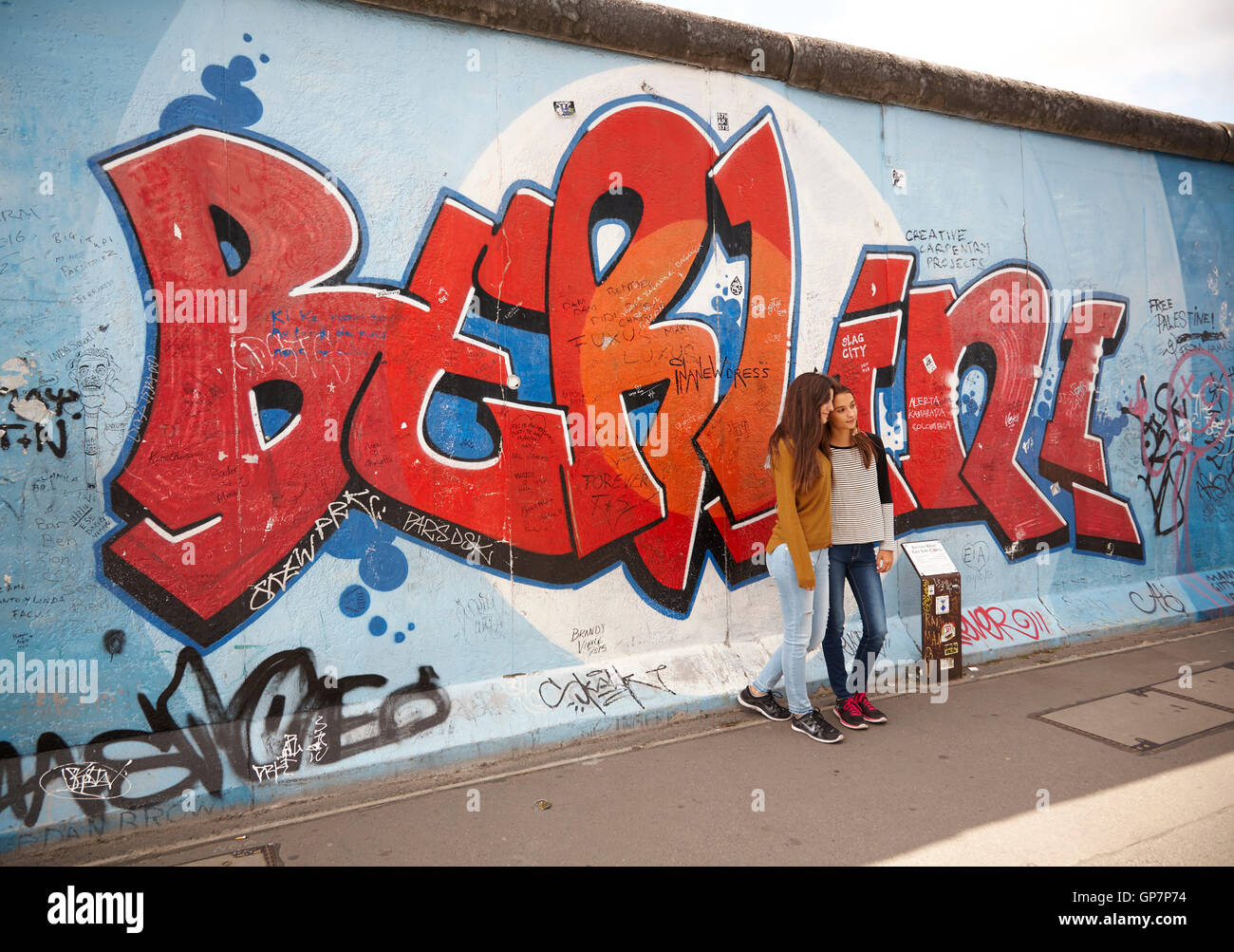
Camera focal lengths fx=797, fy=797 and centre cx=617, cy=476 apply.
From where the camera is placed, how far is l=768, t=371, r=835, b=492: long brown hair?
14.6 ft

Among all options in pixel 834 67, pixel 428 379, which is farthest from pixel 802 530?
pixel 834 67

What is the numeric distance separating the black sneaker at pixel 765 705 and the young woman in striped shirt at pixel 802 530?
167 millimetres

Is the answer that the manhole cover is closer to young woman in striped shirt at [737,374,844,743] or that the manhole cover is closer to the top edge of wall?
young woman in striped shirt at [737,374,844,743]

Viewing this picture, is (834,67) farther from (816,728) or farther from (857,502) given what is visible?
(816,728)

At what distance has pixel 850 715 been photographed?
15.9 feet

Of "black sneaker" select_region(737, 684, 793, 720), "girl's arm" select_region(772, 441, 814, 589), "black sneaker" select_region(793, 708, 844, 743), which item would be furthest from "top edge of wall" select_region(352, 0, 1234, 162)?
"black sneaker" select_region(793, 708, 844, 743)

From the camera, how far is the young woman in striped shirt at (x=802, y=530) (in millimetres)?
4434

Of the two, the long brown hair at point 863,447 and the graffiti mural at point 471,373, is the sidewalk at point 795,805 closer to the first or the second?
the graffiti mural at point 471,373

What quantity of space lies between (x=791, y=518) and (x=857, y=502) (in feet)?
2.00

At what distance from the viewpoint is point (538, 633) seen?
15.7ft

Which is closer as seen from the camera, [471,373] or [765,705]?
[471,373]

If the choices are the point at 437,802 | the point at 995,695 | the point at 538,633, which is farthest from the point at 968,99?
the point at 437,802

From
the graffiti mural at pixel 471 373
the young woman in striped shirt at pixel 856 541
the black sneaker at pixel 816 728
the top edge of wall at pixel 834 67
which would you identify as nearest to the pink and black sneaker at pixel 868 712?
the young woman in striped shirt at pixel 856 541
